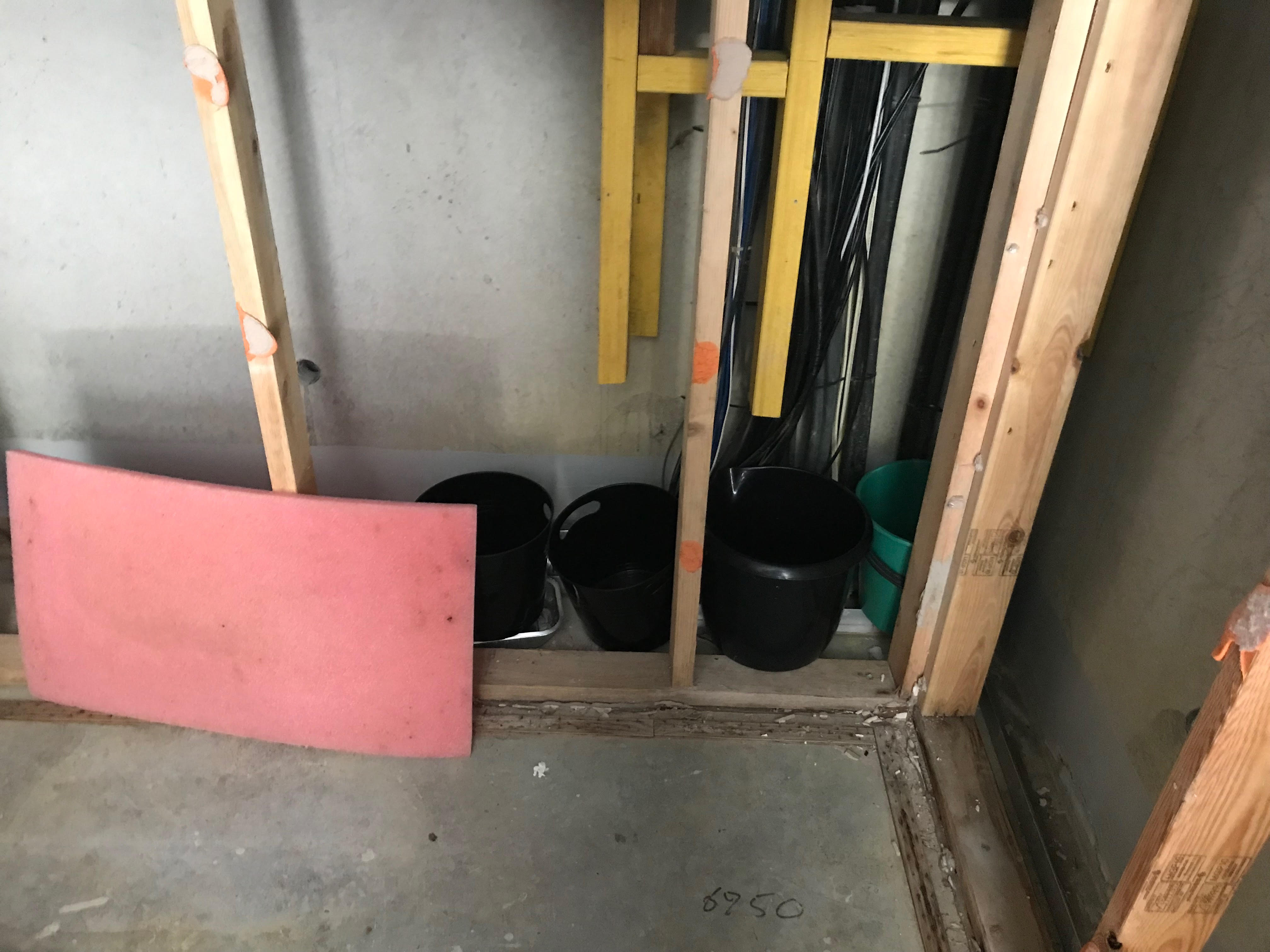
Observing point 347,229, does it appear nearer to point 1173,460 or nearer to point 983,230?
point 983,230

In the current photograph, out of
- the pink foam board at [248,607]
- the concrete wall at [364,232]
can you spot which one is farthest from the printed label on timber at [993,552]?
the pink foam board at [248,607]

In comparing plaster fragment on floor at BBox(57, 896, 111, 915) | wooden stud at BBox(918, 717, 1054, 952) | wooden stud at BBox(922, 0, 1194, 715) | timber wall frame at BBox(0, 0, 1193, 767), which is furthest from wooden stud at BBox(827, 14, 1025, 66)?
plaster fragment on floor at BBox(57, 896, 111, 915)

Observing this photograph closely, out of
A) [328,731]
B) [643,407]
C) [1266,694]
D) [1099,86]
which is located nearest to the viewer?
[1266,694]

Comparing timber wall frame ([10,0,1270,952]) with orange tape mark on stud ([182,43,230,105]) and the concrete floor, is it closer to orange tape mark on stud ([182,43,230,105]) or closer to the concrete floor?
orange tape mark on stud ([182,43,230,105])

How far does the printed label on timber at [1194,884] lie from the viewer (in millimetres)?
823

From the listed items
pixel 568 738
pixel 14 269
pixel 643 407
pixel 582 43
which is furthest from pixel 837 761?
pixel 14 269

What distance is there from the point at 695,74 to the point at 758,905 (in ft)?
4.15

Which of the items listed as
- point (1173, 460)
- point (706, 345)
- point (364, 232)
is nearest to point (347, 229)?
point (364, 232)

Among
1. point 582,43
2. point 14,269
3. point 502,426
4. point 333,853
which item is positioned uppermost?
point 582,43

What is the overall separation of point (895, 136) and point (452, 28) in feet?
2.53

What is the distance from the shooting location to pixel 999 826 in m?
1.44

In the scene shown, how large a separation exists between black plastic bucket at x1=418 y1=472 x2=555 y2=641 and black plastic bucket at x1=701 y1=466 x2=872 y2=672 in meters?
0.34

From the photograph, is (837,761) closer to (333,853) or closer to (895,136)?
(333,853)

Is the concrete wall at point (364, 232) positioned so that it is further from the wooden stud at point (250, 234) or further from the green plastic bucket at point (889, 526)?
the wooden stud at point (250, 234)
